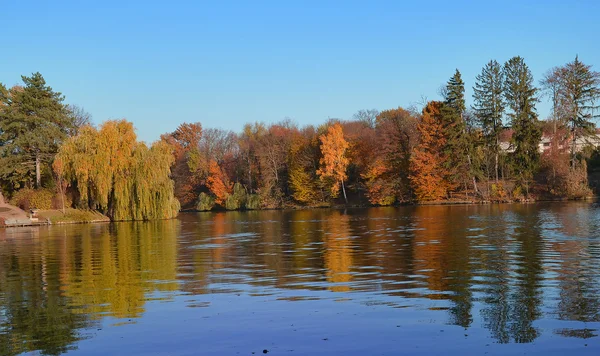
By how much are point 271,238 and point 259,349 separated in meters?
22.6

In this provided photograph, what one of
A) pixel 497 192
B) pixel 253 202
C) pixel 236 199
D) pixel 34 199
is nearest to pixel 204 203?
pixel 236 199

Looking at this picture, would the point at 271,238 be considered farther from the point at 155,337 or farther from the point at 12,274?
the point at 155,337

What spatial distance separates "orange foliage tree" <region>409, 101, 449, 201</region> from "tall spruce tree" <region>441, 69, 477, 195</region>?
1020 mm

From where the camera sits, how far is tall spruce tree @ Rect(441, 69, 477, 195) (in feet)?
230

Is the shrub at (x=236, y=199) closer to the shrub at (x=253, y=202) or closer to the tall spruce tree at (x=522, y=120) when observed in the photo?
the shrub at (x=253, y=202)

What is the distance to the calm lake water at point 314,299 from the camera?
9.27 meters

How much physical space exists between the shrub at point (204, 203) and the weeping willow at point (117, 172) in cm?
3213

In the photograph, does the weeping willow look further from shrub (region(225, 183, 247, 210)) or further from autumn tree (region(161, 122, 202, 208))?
autumn tree (region(161, 122, 202, 208))

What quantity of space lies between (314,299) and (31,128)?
57.3 metres

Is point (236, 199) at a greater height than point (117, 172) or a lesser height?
lesser

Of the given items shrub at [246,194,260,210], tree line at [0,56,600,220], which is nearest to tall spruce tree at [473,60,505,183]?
tree line at [0,56,600,220]

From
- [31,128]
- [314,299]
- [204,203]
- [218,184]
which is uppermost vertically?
[31,128]

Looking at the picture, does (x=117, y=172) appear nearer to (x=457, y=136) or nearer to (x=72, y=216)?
(x=72, y=216)

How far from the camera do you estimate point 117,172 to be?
5175 centimetres
